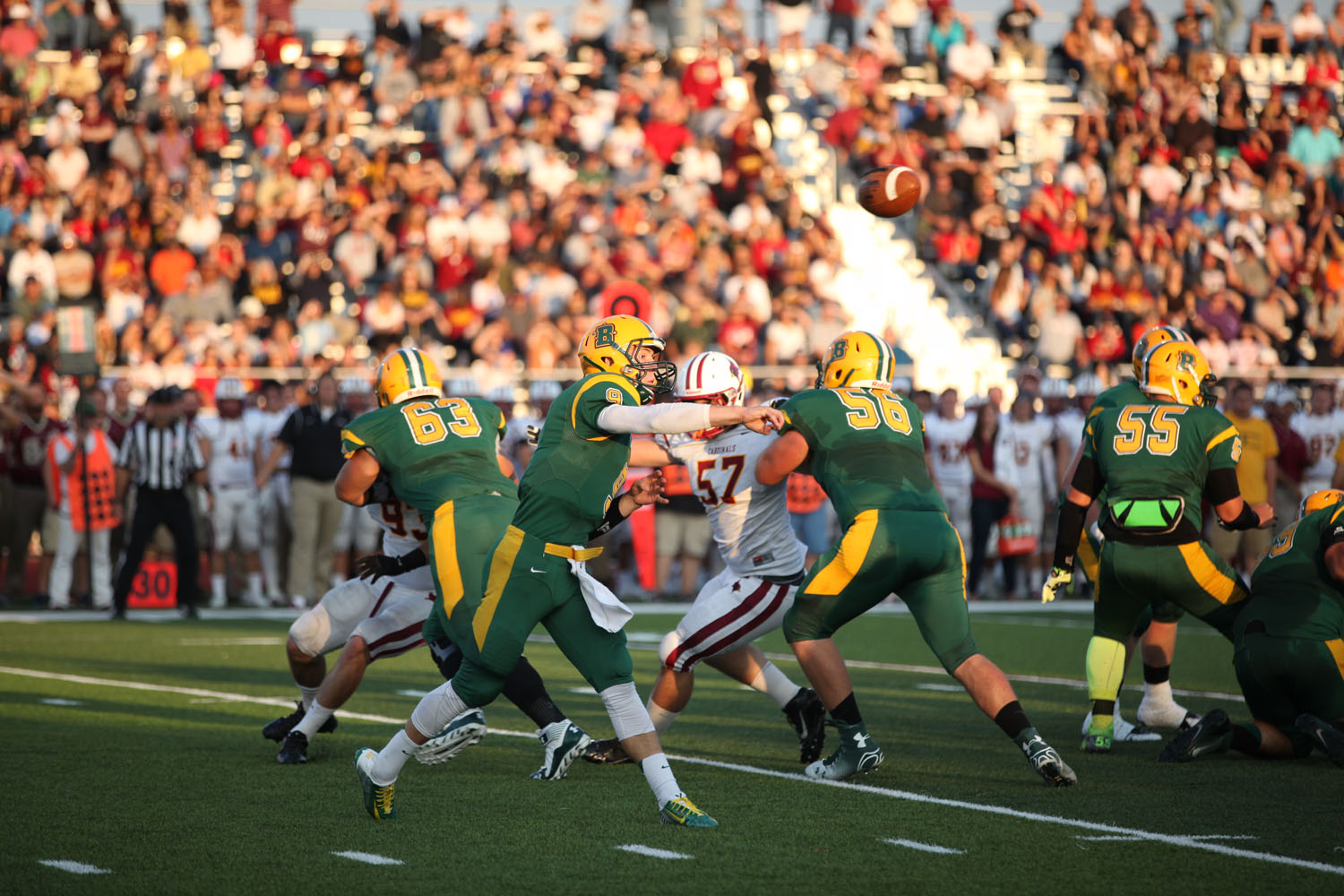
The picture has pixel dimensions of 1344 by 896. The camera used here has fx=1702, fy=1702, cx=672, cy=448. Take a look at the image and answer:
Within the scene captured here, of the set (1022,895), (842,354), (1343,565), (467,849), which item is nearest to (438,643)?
(467,849)

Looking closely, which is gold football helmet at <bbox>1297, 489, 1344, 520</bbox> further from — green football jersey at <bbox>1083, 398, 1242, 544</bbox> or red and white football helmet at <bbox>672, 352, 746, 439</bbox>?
red and white football helmet at <bbox>672, 352, 746, 439</bbox>

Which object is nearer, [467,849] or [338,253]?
[467,849]

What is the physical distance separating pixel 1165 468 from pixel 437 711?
339 centimetres

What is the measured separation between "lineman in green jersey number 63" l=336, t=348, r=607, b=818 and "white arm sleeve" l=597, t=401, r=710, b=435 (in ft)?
3.51

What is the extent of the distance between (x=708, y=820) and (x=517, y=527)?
1227 millimetres

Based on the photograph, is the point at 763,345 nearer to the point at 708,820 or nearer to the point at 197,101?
the point at 197,101

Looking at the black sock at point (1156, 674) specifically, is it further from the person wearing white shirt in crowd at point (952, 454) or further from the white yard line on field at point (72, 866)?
the person wearing white shirt in crowd at point (952, 454)

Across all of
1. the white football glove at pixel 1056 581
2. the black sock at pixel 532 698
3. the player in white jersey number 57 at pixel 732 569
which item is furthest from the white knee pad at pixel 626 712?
the white football glove at pixel 1056 581

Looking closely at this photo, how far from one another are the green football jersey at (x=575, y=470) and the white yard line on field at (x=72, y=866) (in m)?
1.80

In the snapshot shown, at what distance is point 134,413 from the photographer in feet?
50.4

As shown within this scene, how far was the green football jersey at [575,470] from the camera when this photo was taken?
5988 mm

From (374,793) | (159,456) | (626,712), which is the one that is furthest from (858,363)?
(159,456)

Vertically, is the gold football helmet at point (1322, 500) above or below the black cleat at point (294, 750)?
above

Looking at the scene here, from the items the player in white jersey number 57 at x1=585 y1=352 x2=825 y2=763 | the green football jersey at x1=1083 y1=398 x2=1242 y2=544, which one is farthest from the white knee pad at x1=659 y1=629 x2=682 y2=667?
the green football jersey at x1=1083 y1=398 x2=1242 y2=544
